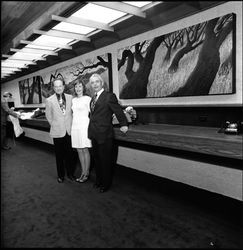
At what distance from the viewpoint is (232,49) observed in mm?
2486

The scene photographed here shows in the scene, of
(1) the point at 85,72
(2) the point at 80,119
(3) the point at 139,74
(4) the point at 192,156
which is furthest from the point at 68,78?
(4) the point at 192,156

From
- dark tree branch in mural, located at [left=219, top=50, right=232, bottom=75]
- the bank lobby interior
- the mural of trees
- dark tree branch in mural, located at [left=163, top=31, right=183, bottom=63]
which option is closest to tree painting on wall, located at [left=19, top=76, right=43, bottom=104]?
the mural of trees

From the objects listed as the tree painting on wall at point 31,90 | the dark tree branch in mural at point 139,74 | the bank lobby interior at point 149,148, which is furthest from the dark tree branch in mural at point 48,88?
the dark tree branch in mural at point 139,74

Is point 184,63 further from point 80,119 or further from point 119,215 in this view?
point 119,215

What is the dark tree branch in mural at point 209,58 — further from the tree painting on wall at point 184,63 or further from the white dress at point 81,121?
the white dress at point 81,121

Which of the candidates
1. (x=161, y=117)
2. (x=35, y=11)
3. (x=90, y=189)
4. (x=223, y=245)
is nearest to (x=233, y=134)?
(x=223, y=245)

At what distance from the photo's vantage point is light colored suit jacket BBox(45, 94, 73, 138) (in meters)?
3.16

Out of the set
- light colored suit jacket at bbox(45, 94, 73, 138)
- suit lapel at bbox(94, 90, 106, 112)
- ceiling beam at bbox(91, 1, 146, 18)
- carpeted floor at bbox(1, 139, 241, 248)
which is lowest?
carpeted floor at bbox(1, 139, 241, 248)

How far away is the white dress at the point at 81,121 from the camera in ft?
A: 9.98

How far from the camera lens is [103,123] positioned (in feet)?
9.18

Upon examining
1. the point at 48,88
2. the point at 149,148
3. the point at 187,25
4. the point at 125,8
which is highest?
the point at 125,8

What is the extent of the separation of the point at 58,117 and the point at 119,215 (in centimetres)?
157

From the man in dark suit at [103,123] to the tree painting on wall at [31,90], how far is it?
4.14 metres

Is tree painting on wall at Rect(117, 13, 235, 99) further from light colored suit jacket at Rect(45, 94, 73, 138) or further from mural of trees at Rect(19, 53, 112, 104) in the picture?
light colored suit jacket at Rect(45, 94, 73, 138)
